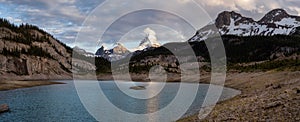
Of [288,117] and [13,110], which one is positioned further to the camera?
[13,110]

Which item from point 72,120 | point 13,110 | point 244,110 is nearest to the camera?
point 244,110

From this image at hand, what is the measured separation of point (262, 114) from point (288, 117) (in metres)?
3.44

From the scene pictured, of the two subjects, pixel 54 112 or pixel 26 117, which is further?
pixel 54 112

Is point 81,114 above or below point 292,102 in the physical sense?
below

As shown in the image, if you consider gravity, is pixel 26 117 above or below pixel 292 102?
below

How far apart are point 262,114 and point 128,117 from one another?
22672 mm

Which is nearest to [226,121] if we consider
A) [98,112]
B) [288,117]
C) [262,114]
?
[262,114]

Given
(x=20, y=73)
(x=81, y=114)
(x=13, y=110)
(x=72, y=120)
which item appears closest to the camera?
(x=72, y=120)

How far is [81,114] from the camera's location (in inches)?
2009

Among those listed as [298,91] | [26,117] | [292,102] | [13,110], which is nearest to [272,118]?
[292,102]

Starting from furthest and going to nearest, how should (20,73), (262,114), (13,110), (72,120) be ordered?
(20,73)
(13,110)
(72,120)
(262,114)

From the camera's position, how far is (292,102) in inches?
1198

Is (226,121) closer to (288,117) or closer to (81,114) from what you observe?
(288,117)

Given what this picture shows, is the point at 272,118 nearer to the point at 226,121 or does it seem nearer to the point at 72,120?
the point at 226,121
